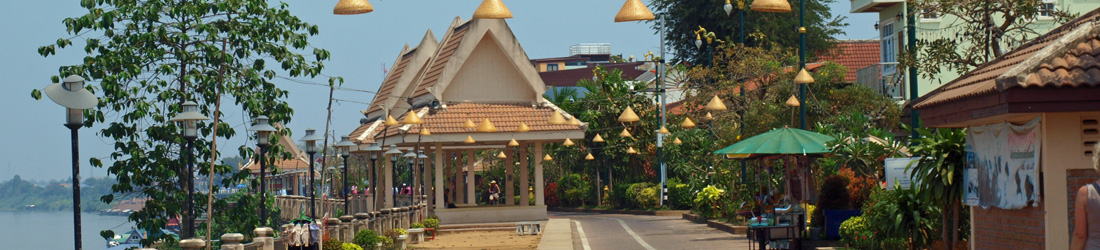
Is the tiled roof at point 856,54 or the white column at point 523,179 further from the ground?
the tiled roof at point 856,54

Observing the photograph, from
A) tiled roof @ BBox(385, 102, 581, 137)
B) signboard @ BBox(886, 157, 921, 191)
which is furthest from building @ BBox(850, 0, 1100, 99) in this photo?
signboard @ BBox(886, 157, 921, 191)

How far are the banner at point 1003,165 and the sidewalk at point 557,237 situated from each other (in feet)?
39.1

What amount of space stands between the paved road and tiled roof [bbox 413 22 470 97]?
6512 millimetres

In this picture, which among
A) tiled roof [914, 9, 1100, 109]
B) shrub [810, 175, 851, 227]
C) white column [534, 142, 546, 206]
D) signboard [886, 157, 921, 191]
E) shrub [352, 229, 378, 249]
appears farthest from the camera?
white column [534, 142, 546, 206]

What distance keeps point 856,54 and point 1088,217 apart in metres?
59.8

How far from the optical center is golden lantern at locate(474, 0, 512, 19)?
45.5ft

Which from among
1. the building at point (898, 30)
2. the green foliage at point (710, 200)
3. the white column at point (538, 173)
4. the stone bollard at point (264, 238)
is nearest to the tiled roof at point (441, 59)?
the white column at point (538, 173)

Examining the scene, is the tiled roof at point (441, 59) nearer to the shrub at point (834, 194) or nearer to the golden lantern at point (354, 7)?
the shrub at point (834, 194)

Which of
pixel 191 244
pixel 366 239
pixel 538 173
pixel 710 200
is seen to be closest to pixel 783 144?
pixel 366 239

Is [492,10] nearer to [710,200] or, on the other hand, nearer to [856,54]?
[710,200]

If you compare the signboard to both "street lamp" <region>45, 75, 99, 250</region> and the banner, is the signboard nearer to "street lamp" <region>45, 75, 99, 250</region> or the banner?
the banner

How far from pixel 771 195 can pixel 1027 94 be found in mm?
14683

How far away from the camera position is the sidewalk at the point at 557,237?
2477 cm

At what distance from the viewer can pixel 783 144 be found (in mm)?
21016
